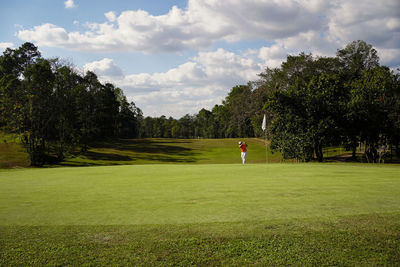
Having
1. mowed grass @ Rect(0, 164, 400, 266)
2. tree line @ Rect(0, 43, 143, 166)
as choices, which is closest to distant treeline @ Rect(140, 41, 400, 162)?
mowed grass @ Rect(0, 164, 400, 266)

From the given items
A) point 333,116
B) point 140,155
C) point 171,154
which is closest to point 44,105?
point 140,155

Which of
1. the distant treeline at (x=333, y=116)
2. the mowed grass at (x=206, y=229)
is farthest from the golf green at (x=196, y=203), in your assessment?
the distant treeline at (x=333, y=116)

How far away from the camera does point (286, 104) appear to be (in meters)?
32.5

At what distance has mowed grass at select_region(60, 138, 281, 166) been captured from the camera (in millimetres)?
52525

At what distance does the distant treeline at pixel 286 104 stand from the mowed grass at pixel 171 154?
13.8ft

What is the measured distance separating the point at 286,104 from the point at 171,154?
35697mm

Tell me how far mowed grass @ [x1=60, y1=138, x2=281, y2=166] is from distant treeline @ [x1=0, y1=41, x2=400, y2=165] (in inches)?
166

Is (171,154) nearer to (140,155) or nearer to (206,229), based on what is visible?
(140,155)

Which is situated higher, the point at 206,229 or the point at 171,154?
the point at 206,229

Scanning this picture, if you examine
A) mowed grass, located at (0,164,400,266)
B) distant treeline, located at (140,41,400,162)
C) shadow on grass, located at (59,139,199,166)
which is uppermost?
distant treeline, located at (140,41,400,162)

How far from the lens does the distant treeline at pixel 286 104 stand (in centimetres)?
3198

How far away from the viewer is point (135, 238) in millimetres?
5375

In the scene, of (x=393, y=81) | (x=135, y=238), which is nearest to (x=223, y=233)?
(x=135, y=238)

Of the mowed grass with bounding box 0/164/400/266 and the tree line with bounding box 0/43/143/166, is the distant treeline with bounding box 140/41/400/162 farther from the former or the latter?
the tree line with bounding box 0/43/143/166
